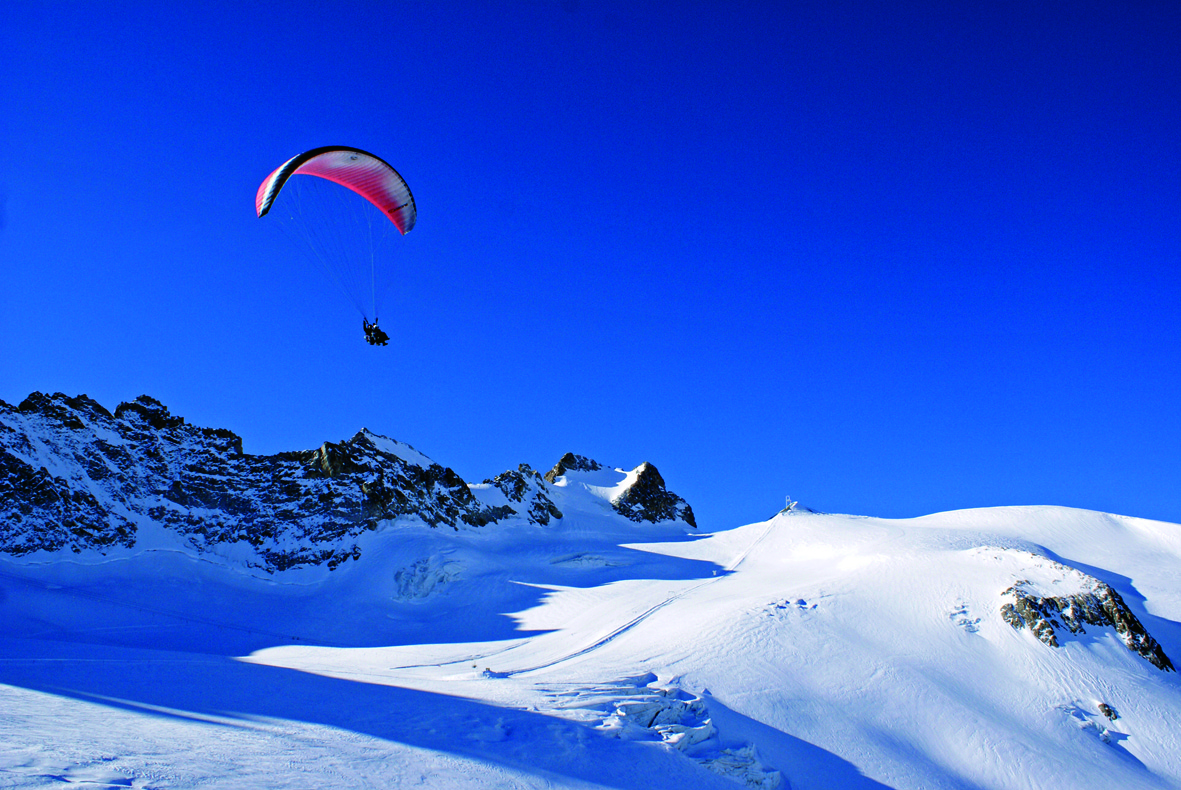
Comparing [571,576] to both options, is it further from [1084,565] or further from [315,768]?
[315,768]

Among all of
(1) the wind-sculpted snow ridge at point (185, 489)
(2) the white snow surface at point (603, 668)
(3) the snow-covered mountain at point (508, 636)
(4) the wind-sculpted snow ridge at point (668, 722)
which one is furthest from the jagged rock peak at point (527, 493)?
(4) the wind-sculpted snow ridge at point (668, 722)

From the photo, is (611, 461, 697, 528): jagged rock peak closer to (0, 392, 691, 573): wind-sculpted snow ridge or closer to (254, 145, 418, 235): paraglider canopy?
(0, 392, 691, 573): wind-sculpted snow ridge

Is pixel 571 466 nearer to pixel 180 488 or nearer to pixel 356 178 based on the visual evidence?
pixel 180 488

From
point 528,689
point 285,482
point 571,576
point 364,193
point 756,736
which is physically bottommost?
point 756,736

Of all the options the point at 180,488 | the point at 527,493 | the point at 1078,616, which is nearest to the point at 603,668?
the point at 1078,616

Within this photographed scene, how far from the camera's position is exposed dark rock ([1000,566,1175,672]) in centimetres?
2081

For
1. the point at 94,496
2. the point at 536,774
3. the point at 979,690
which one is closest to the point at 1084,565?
the point at 979,690

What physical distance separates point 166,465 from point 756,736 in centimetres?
3886

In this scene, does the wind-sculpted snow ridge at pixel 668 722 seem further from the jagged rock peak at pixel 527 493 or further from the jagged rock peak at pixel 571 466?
the jagged rock peak at pixel 571 466

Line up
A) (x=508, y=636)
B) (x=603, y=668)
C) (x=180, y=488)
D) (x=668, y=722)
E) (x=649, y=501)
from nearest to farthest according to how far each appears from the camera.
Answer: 1. (x=668, y=722)
2. (x=603, y=668)
3. (x=508, y=636)
4. (x=180, y=488)
5. (x=649, y=501)

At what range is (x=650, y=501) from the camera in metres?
61.2

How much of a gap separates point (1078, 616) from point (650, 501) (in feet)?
136

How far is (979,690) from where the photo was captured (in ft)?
60.5

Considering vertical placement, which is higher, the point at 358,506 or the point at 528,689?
the point at 358,506
